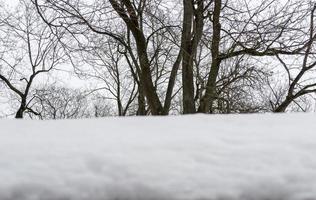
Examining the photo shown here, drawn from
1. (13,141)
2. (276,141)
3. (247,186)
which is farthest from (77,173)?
(276,141)

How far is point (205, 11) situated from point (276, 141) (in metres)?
10.1

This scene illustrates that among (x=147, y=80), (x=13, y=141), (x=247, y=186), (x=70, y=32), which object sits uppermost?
(x=70, y=32)

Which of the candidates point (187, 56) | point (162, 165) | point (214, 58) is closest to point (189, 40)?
point (187, 56)

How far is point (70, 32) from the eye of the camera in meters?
11.2

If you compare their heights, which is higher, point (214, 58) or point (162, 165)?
point (214, 58)

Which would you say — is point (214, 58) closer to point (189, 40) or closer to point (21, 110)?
point (189, 40)

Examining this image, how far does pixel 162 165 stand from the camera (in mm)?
1407

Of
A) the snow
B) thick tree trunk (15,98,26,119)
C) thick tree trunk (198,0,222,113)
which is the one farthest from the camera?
thick tree trunk (15,98,26,119)

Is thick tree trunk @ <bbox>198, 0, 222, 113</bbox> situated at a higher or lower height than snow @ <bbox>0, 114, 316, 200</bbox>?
higher

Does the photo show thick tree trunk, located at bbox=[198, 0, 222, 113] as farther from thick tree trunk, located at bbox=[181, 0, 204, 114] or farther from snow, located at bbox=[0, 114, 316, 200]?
snow, located at bbox=[0, 114, 316, 200]

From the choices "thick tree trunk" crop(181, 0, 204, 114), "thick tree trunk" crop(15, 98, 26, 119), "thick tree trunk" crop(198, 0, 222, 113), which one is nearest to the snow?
"thick tree trunk" crop(181, 0, 204, 114)

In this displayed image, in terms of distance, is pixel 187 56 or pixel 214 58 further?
pixel 214 58

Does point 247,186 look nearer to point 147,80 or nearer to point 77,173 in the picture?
point 77,173

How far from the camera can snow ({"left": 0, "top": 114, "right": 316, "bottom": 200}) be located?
4.31ft
